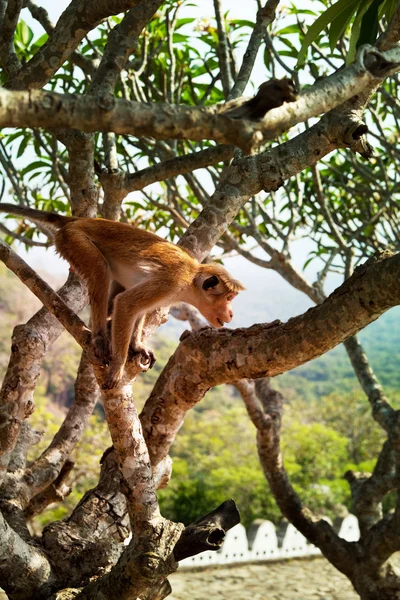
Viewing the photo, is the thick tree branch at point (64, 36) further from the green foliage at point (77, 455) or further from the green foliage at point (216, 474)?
the green foliage at point (216, 474)

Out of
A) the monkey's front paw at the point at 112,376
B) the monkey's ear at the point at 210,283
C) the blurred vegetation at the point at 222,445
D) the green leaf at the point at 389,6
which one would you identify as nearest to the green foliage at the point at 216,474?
the blurred vegetation at the point at 222,445

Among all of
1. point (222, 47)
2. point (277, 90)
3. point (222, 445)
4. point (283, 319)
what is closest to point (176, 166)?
point (222, 47)

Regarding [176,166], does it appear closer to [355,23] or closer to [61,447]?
[355,23]

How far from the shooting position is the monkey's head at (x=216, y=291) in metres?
3.26

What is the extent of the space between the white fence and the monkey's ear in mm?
3998

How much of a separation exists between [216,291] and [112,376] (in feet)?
2.83

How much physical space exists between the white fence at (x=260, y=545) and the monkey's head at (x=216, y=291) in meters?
3.84

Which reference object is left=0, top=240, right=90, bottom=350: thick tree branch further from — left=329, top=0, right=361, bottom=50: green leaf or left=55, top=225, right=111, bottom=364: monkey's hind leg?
left=329, top=0, right=361, bottom=50: green leaf

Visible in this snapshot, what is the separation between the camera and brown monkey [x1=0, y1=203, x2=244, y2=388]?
296cm

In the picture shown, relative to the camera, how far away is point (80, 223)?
3100mm

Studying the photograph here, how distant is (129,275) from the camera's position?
10.4ft

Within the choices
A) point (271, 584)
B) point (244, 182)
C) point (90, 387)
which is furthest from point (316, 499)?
point (244, 182)

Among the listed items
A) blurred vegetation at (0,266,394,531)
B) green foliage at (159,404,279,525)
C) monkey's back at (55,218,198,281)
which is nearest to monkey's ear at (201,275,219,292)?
monkey's back at (55,218,198,281)

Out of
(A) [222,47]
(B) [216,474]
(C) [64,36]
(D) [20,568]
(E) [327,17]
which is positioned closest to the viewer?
(E) [327,17]
